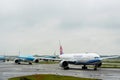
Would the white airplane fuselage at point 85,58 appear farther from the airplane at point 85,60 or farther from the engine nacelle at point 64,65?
the engine nacelle at point 64,65

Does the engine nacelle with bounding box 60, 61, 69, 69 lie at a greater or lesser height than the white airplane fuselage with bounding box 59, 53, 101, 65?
lesser

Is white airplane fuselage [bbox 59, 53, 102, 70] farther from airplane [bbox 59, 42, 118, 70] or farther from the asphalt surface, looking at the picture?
the asphalt surface

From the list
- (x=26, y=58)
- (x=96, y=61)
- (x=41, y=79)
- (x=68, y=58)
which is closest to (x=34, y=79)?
(x=41, y=79)

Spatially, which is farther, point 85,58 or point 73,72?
point 85,58

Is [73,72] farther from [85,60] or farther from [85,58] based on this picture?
[85,60]

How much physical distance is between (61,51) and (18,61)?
29.8 meters

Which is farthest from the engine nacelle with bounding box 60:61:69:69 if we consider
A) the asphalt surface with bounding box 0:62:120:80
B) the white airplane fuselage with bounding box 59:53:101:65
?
the asphalt surface with bounding box 0:62:120:80

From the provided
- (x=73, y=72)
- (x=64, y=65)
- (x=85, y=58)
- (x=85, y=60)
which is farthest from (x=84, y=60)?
(x=73, y=72)

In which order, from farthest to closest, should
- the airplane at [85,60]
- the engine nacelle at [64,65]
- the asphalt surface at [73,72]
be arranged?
1. the engine nacelle at [64,65]
2. the airplane at [85,60]
3. the asphalt surface at [73,72]

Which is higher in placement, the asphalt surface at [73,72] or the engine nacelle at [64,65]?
the engine nacelle at [64,65]

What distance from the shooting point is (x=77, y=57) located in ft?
208

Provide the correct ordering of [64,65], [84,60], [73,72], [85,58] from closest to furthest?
1. [73,72]
2. [85,58]
3. [84,60]
4. [64,65]

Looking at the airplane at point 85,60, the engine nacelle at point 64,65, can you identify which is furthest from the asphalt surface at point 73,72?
the engine nacelle at point 64,65

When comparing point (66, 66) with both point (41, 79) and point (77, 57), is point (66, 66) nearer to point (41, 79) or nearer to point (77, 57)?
point (77, 57)
